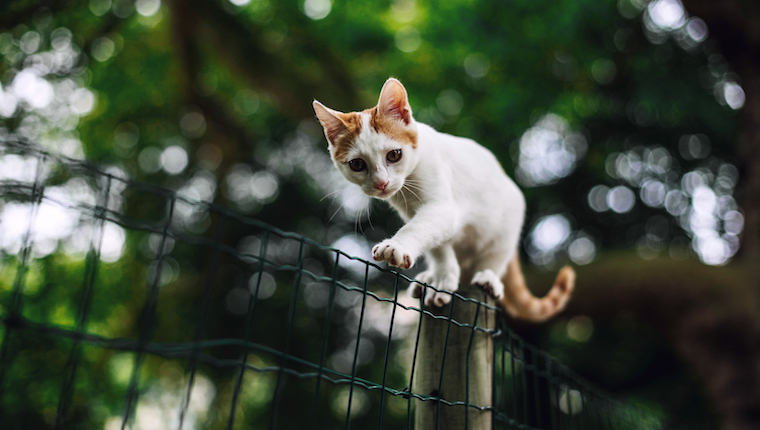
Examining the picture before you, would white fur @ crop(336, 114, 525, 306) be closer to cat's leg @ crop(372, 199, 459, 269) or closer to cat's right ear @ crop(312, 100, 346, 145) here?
cat's leg @ crop(372, 199, 459, 269)

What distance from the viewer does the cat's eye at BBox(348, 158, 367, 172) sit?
2.00 metres

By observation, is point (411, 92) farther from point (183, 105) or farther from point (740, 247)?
point (740, 247)

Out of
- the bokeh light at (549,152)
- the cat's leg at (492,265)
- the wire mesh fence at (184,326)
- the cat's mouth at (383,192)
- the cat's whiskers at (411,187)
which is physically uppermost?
the bokeh light at (549,152)

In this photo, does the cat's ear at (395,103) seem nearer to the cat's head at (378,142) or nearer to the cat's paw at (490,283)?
the cat's head at (378,142)

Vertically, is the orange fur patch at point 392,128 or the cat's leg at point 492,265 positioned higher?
the orange fur patch at point 392,128

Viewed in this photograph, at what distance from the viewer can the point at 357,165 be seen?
2.02 m

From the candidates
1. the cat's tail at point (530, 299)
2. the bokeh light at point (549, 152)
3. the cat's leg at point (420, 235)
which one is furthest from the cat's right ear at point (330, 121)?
the bokeh light at point (549, 152)

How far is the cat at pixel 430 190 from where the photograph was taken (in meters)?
1.94

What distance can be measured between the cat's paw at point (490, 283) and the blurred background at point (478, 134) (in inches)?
122

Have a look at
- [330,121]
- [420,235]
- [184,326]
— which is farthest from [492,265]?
[184,326]

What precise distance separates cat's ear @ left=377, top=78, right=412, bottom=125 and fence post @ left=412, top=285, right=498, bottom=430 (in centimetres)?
74

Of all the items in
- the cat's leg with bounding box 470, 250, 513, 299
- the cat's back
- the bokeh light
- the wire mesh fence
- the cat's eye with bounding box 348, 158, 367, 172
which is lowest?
the wire mesh fence

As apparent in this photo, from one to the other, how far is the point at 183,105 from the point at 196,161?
122 centimetres

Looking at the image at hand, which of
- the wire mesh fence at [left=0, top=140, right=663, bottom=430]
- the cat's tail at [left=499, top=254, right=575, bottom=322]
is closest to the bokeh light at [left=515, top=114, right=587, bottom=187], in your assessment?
the wire mesh fence at [left=0, top=140, right=663, bottom=430]
